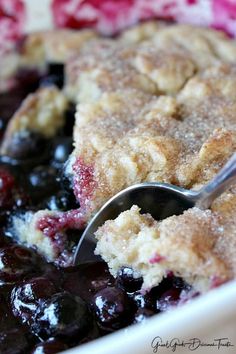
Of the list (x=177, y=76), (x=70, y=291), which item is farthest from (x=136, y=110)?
(x=70, y=291)

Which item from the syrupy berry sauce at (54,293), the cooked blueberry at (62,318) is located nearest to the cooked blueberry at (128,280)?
the syrupy berry sauce at (54,293)

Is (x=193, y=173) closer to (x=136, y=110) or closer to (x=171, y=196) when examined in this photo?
(x=171, y=196)

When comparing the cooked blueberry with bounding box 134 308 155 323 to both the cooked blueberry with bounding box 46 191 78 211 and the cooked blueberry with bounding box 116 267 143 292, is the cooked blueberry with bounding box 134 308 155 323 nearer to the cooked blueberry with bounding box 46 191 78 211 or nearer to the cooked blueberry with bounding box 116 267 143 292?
the cooked blueberry with bounding box 116 267 143 292

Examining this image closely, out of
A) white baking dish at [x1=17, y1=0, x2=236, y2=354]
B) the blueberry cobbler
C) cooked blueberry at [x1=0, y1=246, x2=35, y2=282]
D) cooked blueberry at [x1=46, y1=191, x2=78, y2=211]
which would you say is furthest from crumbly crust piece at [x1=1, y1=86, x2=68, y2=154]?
white baking dish at [x1=17, y1=0, x2=236, y2=354]

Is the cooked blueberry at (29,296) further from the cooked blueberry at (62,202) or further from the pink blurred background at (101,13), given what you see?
the pink blurred background at (101,13)

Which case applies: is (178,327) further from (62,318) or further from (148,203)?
(148,203)
